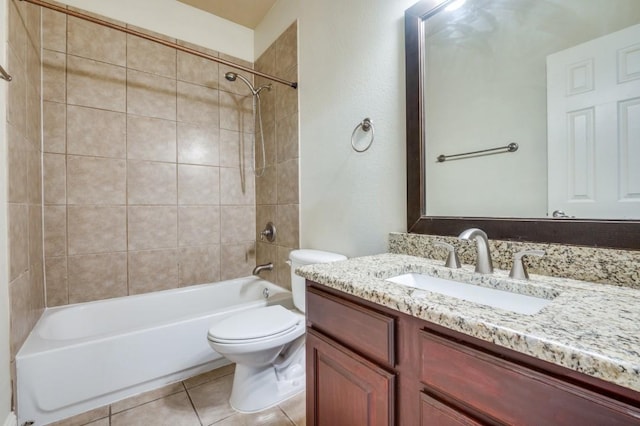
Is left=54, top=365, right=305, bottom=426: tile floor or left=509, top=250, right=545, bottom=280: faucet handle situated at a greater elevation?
left=509, top=250, right=545, bottom=280: faucet handle

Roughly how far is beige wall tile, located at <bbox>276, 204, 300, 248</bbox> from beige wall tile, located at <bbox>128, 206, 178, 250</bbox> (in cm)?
82

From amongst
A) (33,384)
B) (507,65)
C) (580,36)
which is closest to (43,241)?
(33,384)

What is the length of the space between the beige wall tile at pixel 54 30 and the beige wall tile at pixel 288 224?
1.76 meters

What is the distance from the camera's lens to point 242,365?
1456 mm

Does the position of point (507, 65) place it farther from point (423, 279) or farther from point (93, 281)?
point (93, 281)

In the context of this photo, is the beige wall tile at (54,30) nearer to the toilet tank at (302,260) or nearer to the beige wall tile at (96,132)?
the beige wall tile at (96,132)

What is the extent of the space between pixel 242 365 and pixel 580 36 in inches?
73.8

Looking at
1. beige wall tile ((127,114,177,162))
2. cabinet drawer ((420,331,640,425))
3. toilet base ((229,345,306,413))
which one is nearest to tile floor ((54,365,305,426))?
toilet base ((229,345,306,413))

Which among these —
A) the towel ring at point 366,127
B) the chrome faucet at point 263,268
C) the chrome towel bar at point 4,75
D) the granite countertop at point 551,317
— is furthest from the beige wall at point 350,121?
the chrome towel bar at point 4,75

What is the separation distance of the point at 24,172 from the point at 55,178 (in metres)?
0.45

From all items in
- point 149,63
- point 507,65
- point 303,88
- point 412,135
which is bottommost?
point 412,135

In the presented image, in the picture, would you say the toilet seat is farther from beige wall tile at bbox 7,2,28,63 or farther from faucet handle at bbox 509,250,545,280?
beige wall tile at bbox 7,2,28,63

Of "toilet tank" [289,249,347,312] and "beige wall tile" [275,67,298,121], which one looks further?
"beige wall tile" [275,67,298,121]

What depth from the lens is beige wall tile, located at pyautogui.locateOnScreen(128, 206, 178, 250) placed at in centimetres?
204
